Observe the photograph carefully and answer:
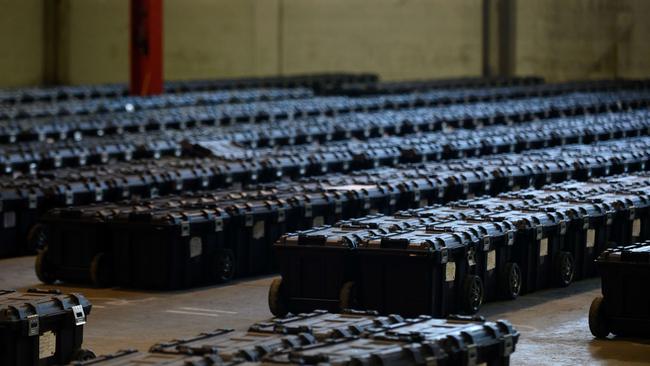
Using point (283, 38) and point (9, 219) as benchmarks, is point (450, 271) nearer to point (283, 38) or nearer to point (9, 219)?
point (9, 219)

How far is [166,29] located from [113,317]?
27.8 meters

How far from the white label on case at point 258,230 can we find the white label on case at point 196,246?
81 cm

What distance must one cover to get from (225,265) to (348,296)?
296 cm

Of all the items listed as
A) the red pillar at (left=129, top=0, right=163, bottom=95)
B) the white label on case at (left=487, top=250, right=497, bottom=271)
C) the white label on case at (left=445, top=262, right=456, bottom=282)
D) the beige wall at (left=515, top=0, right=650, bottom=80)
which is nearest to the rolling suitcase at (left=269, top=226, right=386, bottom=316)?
the white label on case at (left=445, top=262, right=456, bottom=282)

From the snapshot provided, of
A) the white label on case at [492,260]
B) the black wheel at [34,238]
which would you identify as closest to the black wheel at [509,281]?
the white label on case at [492,260]

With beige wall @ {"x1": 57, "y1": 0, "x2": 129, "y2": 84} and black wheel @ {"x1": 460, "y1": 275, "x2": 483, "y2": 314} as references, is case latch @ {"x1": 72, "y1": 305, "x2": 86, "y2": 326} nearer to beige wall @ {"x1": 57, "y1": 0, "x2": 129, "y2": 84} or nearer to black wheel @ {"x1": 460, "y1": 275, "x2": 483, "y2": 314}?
black wheel @ {"x1": 460, "y1": 275, "x2": 483, "y2": 314}

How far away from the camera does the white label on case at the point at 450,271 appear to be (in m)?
12.3

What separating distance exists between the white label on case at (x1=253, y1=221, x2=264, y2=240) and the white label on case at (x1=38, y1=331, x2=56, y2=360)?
5.29 metres

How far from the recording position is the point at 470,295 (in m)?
12.6

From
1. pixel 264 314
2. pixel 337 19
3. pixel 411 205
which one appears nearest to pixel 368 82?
pixel 337 19

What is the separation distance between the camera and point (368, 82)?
132 ft

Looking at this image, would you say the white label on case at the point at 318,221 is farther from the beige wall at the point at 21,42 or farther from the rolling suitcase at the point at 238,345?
the beige wall at the point at 21,42

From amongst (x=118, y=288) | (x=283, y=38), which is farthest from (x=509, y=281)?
(x=283, y=38)

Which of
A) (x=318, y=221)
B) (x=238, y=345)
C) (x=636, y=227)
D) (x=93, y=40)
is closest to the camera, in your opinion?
(x=238, y=345)
